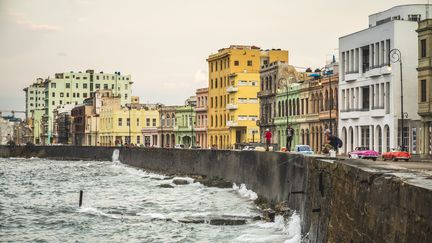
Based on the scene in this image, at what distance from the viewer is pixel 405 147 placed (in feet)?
236

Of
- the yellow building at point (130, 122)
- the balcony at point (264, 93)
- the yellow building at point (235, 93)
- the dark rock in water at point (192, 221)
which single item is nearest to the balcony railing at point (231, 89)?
the yellow building at point (235, 93)

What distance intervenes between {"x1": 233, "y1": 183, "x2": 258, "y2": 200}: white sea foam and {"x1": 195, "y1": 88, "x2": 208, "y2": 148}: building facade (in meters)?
80.6

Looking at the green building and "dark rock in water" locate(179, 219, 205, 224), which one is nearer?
"dark rock in water" locate(179, 219, 205, 224)

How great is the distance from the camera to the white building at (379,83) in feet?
242

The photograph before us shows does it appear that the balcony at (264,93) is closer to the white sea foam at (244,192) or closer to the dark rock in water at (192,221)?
the white sea foam at (244,192)

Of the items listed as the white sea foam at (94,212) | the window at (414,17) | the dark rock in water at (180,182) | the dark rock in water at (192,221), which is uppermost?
the window at (414,17)

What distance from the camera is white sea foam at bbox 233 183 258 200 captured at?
5183 cm

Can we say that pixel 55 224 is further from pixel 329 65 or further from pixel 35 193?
pixel 329 65

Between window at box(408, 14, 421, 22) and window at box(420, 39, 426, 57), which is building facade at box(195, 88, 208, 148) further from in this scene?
window at box(420, 39, 426, 57)

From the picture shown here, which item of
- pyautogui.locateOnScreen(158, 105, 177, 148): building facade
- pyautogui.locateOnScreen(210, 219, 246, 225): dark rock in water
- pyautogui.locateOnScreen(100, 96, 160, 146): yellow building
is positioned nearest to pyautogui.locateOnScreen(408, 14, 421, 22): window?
pyautogui.locateOnScreen(210, 219, 246, 225): dark rock in water

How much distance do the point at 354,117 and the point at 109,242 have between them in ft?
171

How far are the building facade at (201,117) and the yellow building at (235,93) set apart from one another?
2.38 meters

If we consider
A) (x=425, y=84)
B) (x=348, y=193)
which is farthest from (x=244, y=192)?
(x=348, y=193)

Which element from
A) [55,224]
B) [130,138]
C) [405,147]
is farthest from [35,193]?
[130,138]
